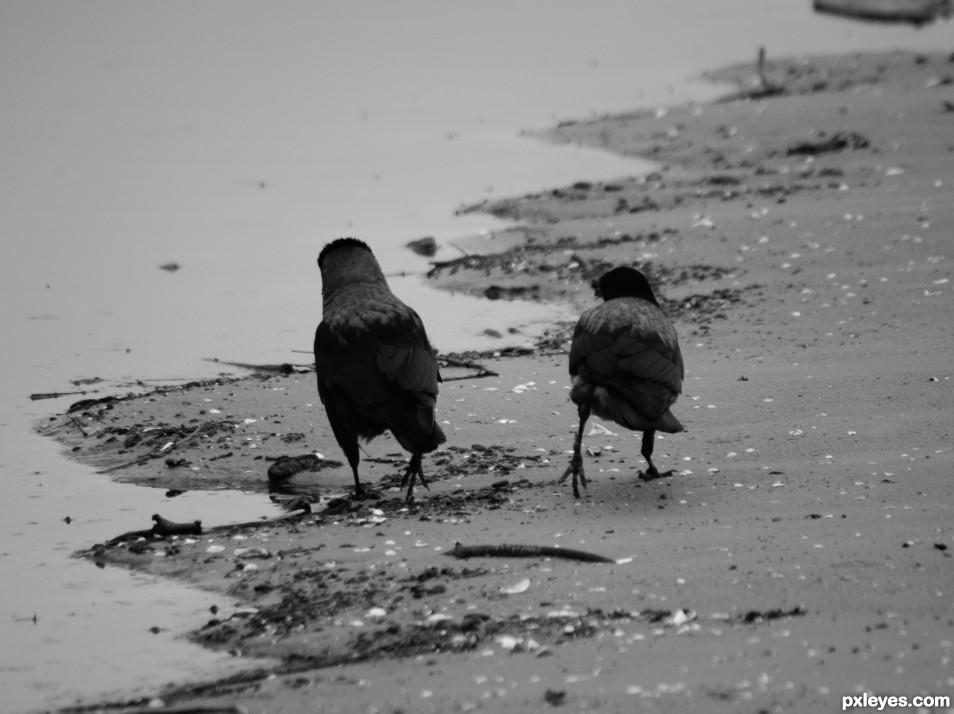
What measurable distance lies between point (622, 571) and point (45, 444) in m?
4.11

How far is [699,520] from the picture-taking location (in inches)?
231

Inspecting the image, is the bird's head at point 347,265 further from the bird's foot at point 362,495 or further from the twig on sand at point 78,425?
the twig on sand at point 78,425

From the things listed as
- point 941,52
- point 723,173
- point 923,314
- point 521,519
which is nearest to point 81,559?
point 521,519

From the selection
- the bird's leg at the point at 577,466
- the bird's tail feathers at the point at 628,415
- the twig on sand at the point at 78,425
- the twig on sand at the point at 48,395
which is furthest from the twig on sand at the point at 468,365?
the twig on sand at the point at 48,395

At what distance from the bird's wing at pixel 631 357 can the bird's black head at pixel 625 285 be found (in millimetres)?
395

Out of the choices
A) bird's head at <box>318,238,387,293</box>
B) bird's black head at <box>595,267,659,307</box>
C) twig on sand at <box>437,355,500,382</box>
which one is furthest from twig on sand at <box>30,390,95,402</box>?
bird's black head at <box>595,267,659,307</box>

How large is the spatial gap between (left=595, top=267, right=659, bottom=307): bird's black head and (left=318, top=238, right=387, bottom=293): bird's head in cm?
122

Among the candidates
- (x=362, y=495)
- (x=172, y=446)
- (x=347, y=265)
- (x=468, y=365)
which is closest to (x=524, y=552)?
(x=362, y=495)

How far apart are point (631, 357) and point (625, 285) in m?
0.89

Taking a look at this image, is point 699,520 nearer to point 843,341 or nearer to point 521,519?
point 521,519

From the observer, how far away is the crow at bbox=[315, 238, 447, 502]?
651 centimetres

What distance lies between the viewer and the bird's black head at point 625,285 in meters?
7.26

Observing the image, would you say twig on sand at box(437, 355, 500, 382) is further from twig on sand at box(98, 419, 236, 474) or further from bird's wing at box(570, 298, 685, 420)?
bird's wing at box(570, 298, 685, 420)

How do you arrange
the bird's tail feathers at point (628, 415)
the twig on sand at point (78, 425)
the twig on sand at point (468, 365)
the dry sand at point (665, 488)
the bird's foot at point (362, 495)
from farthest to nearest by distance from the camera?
1. the twig on sand at point (468, 365)
2. the twig on sand at point (78, 425)
3. the bird's foot at point (362, 495)
4. the bird's tail feathers at point (628, 415)
5. the dry sand at point (665, 488)
